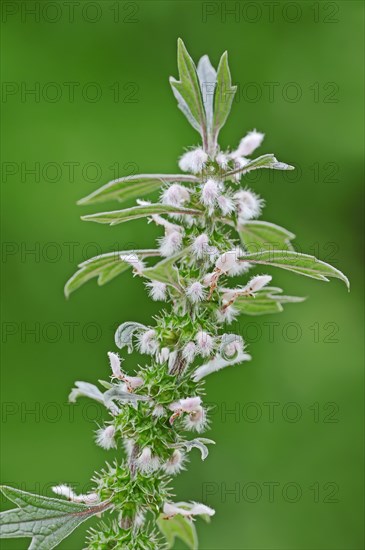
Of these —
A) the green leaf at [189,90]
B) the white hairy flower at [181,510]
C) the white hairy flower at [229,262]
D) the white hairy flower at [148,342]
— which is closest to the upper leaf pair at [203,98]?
the green leaf at [189,90]

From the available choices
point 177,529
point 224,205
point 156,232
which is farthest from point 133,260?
point 156,232

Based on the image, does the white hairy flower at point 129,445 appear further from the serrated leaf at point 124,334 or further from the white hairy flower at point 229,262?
the white hairy flower at point 229,262

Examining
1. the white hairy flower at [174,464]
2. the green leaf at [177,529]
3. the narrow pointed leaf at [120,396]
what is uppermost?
the narrow pointed leaf at [120,396]

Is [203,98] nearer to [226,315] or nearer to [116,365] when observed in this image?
[226,315]

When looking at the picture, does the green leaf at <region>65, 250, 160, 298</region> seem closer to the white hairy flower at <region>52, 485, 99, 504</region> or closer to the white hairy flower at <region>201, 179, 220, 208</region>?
the white hairy flower at <region>201, 179, 220, 208</region>

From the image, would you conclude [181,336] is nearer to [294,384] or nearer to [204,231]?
[204,231]

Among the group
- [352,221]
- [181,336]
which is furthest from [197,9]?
[181,336]
